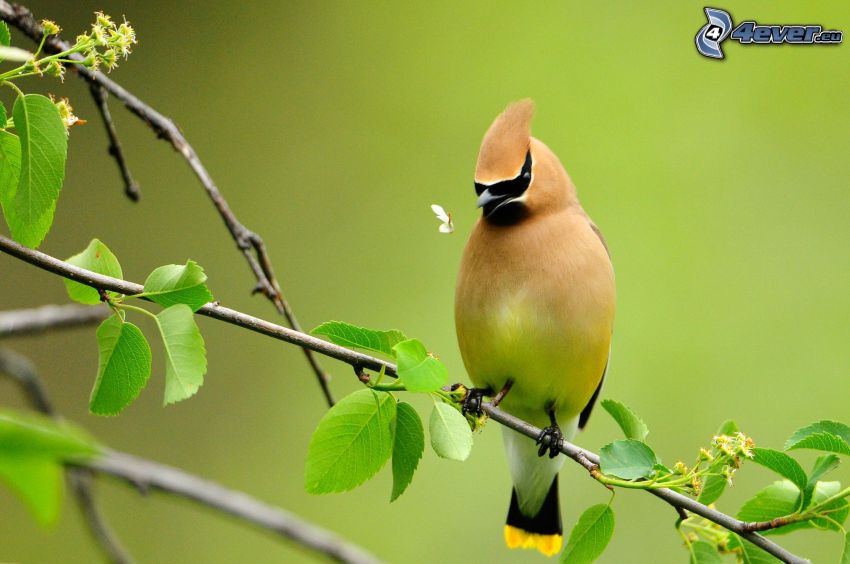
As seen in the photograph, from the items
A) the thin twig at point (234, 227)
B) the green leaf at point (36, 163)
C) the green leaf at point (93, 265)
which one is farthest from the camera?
the thin twig at point (234, 227)

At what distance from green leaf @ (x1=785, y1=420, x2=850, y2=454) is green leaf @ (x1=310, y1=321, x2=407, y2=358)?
73 cm

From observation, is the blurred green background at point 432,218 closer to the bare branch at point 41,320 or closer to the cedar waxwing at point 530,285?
the cedar waxwing at point 530,285

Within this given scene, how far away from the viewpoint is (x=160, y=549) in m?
5.80

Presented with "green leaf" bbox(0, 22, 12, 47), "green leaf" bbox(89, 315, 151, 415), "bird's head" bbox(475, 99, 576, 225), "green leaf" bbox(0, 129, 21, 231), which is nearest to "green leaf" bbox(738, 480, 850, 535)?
"bird's head" bbox(475, 99, 576, 225)

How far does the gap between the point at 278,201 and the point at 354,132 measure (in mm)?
681

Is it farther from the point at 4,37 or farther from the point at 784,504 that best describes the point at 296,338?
the point at 784,504

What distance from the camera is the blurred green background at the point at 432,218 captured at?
19.0ft

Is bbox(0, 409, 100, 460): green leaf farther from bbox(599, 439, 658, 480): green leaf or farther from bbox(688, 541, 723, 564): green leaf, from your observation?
bbox(688, 541, 723, 564): green leaf

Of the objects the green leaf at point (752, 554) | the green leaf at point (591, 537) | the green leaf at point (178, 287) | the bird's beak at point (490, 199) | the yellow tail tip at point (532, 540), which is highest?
the bird's beak at point (490, 199)

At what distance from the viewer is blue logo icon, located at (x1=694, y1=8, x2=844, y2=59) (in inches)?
239

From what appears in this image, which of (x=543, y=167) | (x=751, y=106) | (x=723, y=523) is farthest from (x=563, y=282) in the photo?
(x=751, y=106)

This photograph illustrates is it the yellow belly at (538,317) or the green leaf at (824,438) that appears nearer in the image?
the green leaf at (824,438)

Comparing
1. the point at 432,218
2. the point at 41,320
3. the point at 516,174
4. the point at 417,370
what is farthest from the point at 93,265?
the point at 432,218

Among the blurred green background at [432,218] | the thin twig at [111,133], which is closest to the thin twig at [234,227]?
the thin twig at [111,133]
